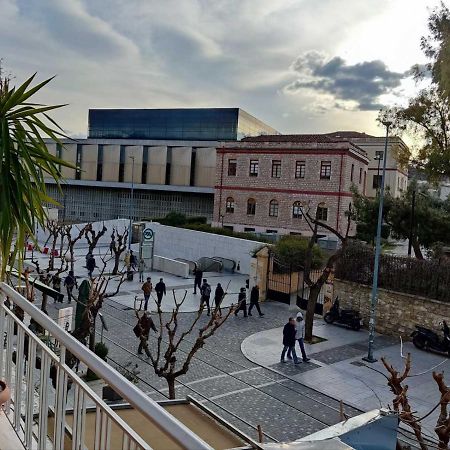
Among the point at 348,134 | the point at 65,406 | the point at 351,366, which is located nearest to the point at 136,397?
the point at 65,406

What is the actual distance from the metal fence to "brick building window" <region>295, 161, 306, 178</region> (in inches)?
803

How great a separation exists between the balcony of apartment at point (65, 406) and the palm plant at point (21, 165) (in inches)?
17.7

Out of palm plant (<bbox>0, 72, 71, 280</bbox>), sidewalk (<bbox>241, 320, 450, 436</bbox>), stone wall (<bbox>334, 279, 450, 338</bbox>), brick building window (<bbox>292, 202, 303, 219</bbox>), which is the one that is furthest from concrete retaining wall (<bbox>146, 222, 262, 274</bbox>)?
palm plant (<bbox>0, 72, 71, 280</bbox>)

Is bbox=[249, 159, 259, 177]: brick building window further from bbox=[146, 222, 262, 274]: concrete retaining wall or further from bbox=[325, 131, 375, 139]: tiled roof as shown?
bbox=[325, 131, 375, 139]: tiled roof

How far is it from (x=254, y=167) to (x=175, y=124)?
74.8 feet

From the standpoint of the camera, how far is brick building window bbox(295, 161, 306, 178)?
133 ft

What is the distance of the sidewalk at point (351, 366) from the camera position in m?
12.8

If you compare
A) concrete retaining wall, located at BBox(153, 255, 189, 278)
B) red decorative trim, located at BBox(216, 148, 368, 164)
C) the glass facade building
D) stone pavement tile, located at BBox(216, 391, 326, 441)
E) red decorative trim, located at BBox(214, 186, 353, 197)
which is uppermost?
the glass facade building

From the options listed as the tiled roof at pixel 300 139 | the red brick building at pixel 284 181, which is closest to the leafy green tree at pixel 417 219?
the red brick building at pixel 284 181

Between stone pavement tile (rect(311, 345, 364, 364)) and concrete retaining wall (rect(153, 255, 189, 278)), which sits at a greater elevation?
concrete retaining wall (rect(153, 255, 189, 278))

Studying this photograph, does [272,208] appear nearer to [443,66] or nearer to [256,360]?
[443,66]

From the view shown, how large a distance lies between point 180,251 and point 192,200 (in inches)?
757

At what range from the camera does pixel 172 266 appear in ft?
97.8

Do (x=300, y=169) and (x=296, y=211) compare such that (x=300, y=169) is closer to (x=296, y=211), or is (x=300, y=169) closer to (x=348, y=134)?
(x=296, y=211)
